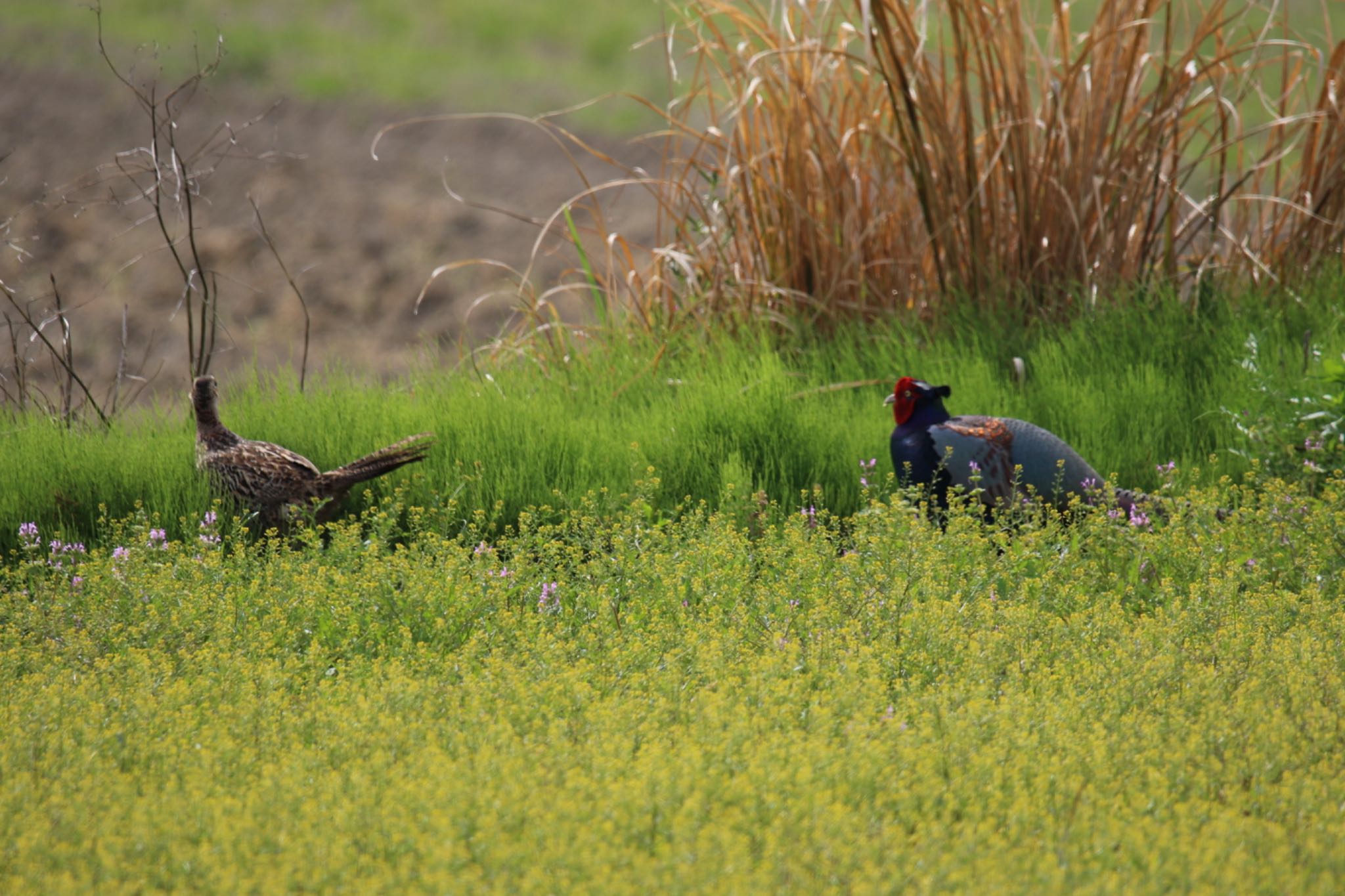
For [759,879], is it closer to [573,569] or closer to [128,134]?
[573,569]

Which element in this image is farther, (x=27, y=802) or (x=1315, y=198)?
(x=1315, y=198)

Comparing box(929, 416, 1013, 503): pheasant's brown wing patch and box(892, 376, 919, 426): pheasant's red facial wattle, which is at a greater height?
box(892, 376, 919, 426): pheasant's red facial wattle

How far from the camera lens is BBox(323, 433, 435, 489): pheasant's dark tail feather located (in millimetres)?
3848

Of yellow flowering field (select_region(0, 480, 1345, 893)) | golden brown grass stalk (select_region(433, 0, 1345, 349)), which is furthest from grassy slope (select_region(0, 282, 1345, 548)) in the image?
yellow flowering field (select_region(0, 480, 1345, 893))

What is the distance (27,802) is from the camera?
7.13ft

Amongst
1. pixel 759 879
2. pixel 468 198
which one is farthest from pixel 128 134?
pixel 759 879

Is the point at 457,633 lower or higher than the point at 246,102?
lower

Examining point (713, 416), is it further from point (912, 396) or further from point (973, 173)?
point (973, 173)

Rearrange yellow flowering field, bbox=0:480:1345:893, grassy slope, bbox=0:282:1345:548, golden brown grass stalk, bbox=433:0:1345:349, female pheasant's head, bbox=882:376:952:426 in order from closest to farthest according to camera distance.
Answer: yellow flowering field, bbox=0:480:1345:893 → female pheasant's head, bbox=882:376:952:426 → grassy slope, bbox=0:282:1345:548 → golden brown grass stalk, bbox=433:0:1345:349

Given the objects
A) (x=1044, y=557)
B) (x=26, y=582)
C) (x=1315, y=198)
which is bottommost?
(x=1044, y=557)

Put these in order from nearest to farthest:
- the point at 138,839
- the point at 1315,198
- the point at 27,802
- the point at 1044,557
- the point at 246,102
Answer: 1. the point at 138,839
2. the point at 27,802
3. the point at 1044,557
4. the point at 1315,198
5. the point at 246,102

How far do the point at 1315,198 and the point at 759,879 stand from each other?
4791 mm

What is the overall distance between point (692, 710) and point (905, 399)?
175 cm

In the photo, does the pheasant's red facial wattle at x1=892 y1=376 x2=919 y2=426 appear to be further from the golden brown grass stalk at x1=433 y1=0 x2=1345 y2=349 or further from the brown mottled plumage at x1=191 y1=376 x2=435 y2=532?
the brown mottled plumage at x1=191 y1=376 x2=435 y2=532
